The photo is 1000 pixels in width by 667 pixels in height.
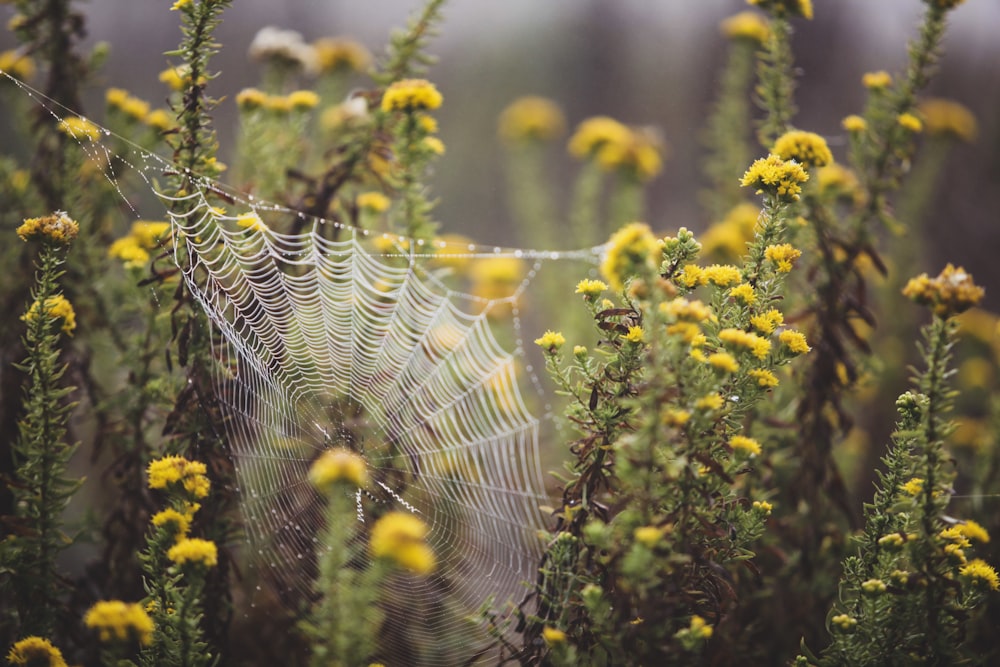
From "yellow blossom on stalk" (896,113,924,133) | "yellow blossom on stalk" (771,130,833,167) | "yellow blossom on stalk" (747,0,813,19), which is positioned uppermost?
"yellow blossom on stalk" (747,0,813,19)

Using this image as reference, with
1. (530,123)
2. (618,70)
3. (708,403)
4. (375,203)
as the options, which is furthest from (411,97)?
(618,70)

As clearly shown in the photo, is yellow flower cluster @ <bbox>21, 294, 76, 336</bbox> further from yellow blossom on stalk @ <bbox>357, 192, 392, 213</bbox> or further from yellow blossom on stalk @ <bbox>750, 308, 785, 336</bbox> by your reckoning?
yellow blossom on stalk @ <bbox>750, 308, 785, 336</bbox>

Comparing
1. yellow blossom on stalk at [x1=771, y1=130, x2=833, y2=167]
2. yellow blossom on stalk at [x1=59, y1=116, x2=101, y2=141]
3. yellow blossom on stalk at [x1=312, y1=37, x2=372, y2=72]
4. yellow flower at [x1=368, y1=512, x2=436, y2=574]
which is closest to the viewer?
yellow flower at [x1=368, y1=512, x2=436, y2=574]

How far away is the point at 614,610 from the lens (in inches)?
56.4

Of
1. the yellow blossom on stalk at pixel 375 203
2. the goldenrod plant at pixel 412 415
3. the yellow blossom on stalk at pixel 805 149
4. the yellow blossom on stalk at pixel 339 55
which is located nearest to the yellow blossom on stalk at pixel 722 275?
the goldenrod plant at pixel 412 415

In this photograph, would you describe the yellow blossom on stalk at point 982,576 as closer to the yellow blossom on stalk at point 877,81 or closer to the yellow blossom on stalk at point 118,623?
the yellow blossom on stalk at point 877,81

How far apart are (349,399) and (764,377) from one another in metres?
1.44

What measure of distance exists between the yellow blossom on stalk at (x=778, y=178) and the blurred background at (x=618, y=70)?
243 cm

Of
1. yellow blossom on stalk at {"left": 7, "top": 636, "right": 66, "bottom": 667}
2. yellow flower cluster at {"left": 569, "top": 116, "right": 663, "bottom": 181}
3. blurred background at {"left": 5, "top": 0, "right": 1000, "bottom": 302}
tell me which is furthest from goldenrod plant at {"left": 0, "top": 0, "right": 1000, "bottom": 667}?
blurred background at {"left": 5, "top": 0, "right": 1000, "bottom": 302}

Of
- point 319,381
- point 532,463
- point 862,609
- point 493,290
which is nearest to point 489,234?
point 493,290

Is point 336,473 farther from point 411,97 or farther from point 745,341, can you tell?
point 411,97

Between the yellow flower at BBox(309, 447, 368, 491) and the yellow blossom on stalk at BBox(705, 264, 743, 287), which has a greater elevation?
the yellow blossom on stalk at BBox(705, 264, 743, 287)

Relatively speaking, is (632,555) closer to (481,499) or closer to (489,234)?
(481,499)

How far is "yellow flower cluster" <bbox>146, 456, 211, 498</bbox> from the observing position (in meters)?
1.51
